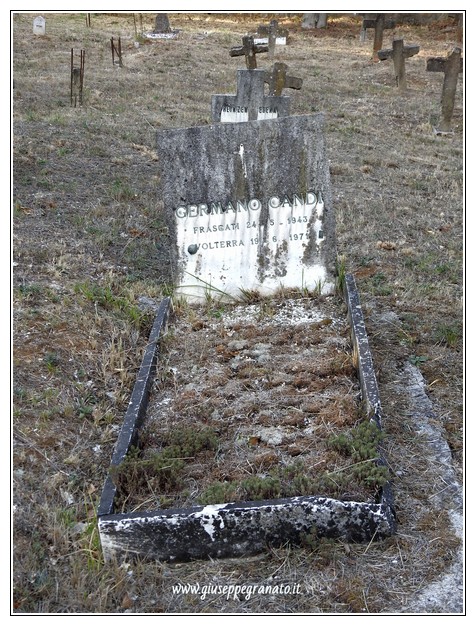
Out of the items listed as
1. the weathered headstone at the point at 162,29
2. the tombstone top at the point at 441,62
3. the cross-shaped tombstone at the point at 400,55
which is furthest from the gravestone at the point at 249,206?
the weathered headstone at the point at 162,29

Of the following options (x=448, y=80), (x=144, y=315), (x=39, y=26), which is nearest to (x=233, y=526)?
(x=144, y=315)

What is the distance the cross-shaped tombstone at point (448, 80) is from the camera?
12.0m

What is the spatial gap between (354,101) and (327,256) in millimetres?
9413

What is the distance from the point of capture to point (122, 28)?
21812mm

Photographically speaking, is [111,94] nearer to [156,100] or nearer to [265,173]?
[156,100]

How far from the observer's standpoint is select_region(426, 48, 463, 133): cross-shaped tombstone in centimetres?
1202

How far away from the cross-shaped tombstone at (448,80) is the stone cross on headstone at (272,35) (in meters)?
7.50

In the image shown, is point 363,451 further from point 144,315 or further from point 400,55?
point 400,55

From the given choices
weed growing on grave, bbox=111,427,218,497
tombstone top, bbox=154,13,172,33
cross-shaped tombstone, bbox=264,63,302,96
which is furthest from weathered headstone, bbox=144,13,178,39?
weed growing on grave, bbox=111,427,218,497

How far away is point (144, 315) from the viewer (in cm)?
543

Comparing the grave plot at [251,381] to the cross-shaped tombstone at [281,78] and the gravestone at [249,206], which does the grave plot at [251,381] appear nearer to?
the gravestone at [249,206]

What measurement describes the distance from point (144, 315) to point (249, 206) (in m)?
1.17

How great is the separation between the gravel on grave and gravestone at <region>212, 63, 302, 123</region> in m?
4.30

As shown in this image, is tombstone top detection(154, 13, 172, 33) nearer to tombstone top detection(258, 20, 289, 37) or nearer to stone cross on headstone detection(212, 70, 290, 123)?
tombstone top detection(258, 20, 289, 37)
